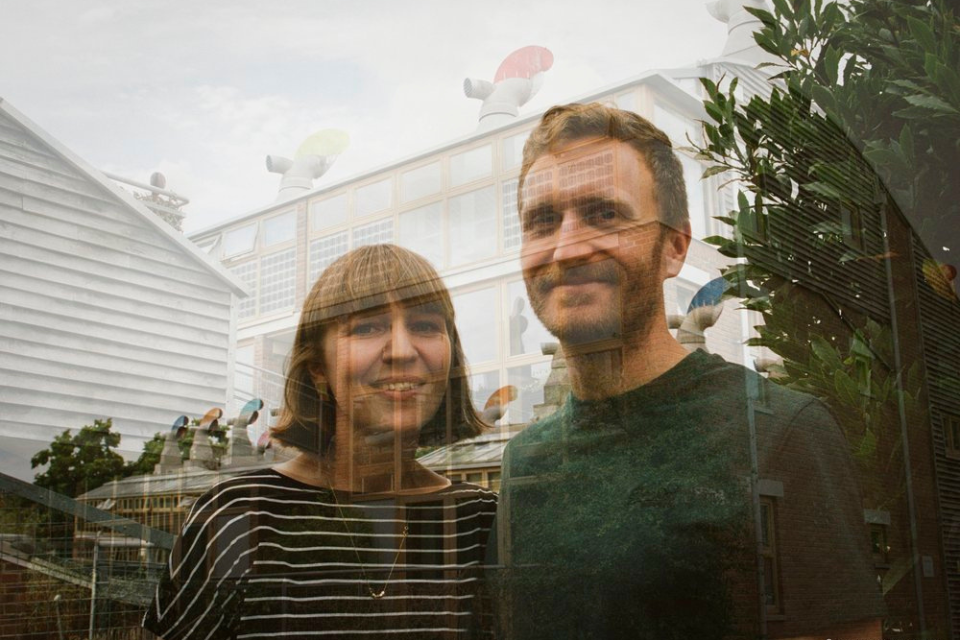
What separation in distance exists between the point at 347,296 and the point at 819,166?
4.76 feet

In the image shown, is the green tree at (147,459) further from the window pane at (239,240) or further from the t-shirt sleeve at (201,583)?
the window pane at (239,240)

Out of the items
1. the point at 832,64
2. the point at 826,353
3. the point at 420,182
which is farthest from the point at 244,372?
the point at 832,64

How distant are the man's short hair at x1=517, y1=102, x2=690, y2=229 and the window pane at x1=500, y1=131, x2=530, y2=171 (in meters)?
0.02

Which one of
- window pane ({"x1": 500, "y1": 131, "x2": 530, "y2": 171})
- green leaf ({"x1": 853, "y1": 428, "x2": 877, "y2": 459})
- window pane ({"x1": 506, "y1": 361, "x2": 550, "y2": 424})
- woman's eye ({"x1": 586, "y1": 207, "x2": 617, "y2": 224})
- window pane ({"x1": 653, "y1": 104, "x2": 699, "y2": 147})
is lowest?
green leaf ({"x1": 853, "y1": 428, "x2": 877, "y2": 459})

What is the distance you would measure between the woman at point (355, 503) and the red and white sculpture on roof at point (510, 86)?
0.49m

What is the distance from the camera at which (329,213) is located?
3.16m

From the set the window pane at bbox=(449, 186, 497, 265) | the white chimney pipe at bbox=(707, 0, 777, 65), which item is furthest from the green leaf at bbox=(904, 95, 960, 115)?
the window pane at bbox=(449, 186, 497, 265)

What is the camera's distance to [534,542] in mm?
2535

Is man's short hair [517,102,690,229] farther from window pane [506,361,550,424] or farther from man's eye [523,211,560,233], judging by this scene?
window pane [506,361,550,424]

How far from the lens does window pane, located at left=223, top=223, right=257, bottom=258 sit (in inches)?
133

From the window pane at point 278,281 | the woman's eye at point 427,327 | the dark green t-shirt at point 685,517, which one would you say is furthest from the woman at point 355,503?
the dark green t-shirt at point 685,517

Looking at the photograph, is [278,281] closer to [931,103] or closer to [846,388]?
[846,388]

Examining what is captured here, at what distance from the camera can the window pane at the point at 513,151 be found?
9.00ft

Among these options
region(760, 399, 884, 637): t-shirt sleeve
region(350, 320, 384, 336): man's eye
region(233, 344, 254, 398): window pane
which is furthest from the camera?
region(233, 344, 254, 398): window pane
